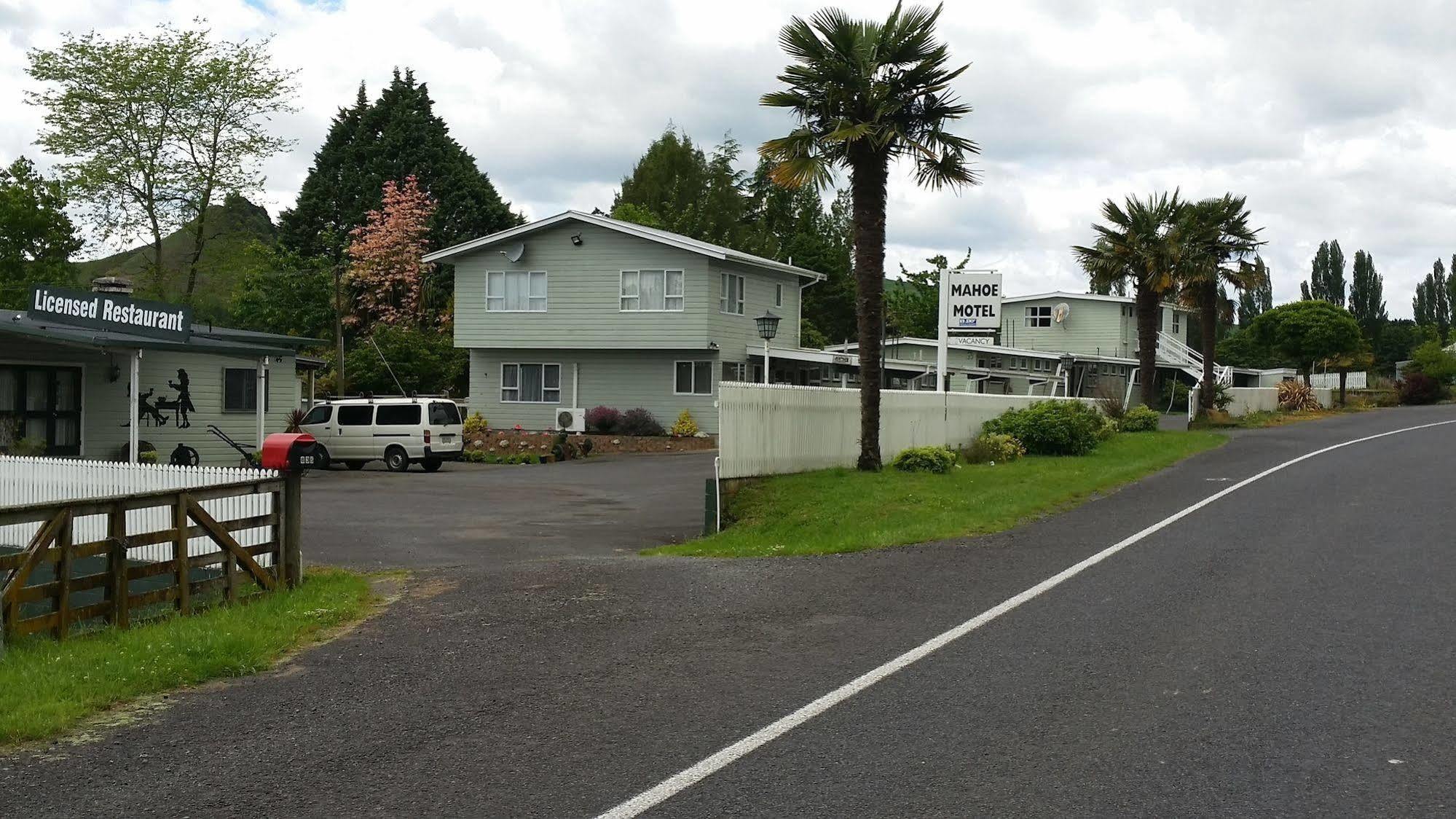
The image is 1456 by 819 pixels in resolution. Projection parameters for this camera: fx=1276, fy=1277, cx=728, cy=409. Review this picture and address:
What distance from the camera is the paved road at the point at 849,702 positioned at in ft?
18.4

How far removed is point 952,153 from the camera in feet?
68.6

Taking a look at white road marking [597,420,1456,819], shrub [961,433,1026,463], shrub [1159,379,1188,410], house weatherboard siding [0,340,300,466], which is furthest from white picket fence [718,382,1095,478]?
shrub [1159,379,1188,410]

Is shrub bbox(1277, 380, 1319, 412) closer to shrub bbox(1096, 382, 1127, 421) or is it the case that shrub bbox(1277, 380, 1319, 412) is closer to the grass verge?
shrub bbox(1096, 382, 1127, 421)

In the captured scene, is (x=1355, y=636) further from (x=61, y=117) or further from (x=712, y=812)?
(x=61, y=117)

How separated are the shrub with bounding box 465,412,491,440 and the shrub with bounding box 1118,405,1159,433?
768 inches

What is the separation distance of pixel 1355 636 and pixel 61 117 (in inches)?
1983

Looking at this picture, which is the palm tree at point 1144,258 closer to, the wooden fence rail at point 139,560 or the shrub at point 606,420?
the shrub at point 606,420

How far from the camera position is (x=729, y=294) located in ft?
136

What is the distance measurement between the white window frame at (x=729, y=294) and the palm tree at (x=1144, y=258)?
10898 millimetres

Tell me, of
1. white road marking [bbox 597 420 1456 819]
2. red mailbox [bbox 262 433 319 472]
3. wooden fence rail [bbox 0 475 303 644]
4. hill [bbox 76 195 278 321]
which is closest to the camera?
white road marking [bbox 597 420 1456 819]

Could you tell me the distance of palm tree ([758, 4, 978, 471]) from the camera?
20.3 metres

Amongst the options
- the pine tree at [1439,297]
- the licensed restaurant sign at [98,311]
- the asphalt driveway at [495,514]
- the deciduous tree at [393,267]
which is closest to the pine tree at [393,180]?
the deciduous tree at [393,267]

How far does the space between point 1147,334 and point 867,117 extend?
70.1 feet

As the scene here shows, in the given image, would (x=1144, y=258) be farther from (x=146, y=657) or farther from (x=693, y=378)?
(x=146, y=657)
